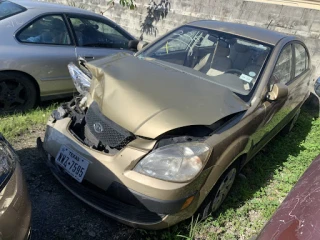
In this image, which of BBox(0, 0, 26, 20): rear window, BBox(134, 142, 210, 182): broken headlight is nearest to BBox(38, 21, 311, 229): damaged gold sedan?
BBox(134, 142, 210, 182): broken headlight

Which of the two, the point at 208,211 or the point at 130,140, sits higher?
the point at 130,140

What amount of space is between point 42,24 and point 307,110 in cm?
466

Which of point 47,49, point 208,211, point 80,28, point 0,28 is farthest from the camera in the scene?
point 80,28

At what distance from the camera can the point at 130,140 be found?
2238 mm

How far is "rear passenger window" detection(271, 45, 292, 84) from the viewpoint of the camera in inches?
119

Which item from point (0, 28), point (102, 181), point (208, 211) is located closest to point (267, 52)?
point (208, 211)

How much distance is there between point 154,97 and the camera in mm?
2289

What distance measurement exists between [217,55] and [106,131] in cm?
148

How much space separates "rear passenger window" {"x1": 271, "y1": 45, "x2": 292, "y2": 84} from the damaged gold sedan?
21mm

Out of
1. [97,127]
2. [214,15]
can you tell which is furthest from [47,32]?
[214,15]

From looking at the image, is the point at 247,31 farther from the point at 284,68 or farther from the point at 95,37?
the point at 95,37

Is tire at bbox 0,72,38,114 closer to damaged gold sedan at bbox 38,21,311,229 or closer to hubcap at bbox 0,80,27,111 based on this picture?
hubcap at bbox 0,80,27,111

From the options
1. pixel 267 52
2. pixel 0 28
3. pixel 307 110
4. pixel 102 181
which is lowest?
pixel 307 110

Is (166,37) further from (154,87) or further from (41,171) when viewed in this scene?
(41,171)
